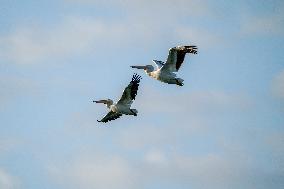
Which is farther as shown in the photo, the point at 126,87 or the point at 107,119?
the point at 107,119

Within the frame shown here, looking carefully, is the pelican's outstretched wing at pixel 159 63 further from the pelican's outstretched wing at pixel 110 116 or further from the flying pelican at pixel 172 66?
the pelican's outstretched wing at pixel 110 116

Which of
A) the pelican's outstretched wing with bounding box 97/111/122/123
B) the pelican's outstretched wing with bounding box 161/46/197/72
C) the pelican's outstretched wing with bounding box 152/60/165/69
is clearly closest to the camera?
the pelican's outstretched wing with bounding box 161/46/197/72

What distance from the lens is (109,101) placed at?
167ft

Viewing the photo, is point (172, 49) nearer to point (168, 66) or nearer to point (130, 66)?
point (168, 66)

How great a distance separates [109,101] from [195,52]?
7.79 m

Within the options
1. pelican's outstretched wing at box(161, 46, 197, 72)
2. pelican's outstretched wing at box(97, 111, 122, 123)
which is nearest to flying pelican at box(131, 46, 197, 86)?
pelican's outstretched wing at box(161, 46, 197, 72)

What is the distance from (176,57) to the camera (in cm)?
4672

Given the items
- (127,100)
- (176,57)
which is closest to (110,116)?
(127,100)

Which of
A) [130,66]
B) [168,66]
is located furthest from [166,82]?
[130,66]

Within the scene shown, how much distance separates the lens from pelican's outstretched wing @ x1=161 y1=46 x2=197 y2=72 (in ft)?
151

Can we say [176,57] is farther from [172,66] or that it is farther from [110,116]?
[110,116]

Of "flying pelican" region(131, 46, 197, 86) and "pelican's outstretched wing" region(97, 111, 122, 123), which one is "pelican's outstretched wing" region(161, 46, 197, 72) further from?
"pelican's outstretched wing" region(97, 111, 122, 123)

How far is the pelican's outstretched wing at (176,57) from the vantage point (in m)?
46.1

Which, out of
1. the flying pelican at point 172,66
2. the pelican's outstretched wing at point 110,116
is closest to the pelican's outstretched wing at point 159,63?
the flying pelican at point 172,66
